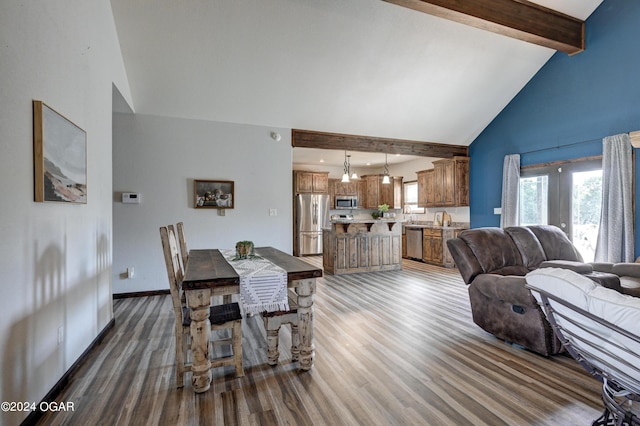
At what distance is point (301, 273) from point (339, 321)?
1372 mm

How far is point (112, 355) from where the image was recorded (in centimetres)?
254

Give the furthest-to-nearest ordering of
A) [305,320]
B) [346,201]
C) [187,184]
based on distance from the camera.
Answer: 1. [346,201]
2. [187,184]
3. [305,320]

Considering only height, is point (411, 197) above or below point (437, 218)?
above

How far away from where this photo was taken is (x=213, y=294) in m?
2.02

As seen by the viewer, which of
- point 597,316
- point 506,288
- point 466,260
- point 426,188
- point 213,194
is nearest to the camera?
point 597,316

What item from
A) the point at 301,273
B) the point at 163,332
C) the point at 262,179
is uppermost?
the point at 262,179

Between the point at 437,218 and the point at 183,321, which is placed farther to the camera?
the point at 437,218

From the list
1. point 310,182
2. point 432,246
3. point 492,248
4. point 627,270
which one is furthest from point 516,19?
point 310,182

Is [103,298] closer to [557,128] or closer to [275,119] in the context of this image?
[275,119]

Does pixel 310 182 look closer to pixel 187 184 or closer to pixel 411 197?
pixel 411 197

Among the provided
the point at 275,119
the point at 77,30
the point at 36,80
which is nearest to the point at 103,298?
the point at 36,80

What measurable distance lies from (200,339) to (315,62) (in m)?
3.75

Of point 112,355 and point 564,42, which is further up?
point 564,42

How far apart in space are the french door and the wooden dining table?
4.63m
